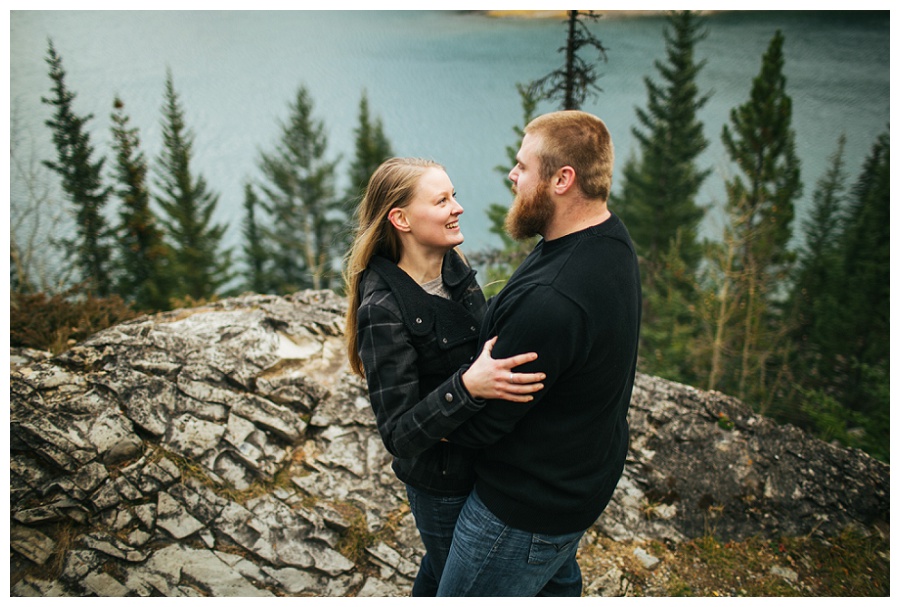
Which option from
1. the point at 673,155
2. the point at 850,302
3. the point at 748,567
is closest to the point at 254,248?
the point at 673,155

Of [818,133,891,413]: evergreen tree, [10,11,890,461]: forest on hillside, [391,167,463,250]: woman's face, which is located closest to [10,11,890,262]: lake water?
[10,11,890,461]: forest on hillside

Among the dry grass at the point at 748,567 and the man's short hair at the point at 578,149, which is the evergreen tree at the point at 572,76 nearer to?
the dry grass at the point at 748,567

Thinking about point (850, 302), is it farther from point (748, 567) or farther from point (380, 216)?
point (380, 216)

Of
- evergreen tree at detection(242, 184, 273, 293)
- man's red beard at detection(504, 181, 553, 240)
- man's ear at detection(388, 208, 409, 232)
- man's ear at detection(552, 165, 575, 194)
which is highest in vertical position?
man's ear at detection(552, 165, 575, 194)

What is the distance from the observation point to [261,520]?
3912mm

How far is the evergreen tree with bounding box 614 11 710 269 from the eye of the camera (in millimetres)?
35906

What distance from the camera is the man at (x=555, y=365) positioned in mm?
1781

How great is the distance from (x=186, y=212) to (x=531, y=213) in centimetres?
3872

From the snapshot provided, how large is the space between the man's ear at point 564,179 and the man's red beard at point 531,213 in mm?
39

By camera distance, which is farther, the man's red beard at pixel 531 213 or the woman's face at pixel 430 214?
the woman's face at pixel 430 214

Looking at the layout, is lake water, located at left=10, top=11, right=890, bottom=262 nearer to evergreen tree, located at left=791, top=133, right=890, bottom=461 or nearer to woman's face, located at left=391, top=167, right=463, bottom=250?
evergreen tree, located at left=791, top=133, right=890, bottom=461

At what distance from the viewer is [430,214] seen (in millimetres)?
2293

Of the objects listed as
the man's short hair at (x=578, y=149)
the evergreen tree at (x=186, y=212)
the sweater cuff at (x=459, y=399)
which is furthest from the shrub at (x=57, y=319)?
the evergreen tree at (x=186, y=212)
